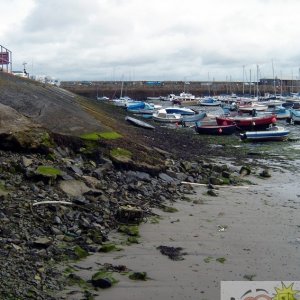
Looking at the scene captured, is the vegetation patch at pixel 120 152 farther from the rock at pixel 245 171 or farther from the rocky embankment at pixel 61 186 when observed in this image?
the rock at pixel 245 171

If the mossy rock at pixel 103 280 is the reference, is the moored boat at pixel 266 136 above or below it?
above

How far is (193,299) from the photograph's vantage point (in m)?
7.00

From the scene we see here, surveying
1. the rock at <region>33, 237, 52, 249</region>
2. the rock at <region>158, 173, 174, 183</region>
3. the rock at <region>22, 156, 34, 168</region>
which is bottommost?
the rock at <region>33, 237, 52, 249</region>

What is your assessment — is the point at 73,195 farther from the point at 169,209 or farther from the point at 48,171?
the point at 169,209

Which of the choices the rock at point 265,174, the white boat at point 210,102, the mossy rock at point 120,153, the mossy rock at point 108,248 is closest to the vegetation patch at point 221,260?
the mossy rock at point 108,248

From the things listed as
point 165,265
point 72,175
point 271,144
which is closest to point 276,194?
point 72,175

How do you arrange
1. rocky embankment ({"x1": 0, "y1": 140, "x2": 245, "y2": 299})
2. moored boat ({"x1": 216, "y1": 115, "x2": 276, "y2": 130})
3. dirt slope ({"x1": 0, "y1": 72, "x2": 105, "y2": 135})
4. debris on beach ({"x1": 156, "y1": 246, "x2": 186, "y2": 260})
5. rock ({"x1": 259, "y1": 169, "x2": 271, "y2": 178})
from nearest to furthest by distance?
rocky embankment ({"x1": 0, "y1": 140, "x2": 245, "y2": 299})
debris on beach ({"x1": 156, "y1": 246, "x2": 186, "y2": 260})
dirt slope ({"x1": 0, "y1": 72, "x2": 105, "y2": 135})
rock ({"x1": 259, "y1": 169, "x2": 271, "y2": 178})
moored boat ({"x1": 216, "y1": 115, "x2": 276, "y2": 130})

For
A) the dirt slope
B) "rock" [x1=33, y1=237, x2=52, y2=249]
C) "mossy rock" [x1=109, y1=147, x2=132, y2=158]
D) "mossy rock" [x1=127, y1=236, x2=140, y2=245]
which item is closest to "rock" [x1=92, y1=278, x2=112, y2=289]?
"rock" [x1=33, y1=237, x2=52, y2=249]

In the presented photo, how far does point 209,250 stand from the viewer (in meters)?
9.22

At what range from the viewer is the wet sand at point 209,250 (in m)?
7.40

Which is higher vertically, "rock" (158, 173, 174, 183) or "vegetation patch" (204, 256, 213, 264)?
"rock" (158, 173, 174, 183)

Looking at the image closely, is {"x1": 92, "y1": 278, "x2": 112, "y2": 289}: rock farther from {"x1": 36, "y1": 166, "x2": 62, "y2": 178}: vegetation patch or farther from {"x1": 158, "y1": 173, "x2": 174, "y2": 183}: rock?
{"x1": 158, "y1": 173, "x2": 174, "y2": 183}: rock

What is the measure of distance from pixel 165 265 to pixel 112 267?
92 cm

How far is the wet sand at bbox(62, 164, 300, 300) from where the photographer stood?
740 centimetres
